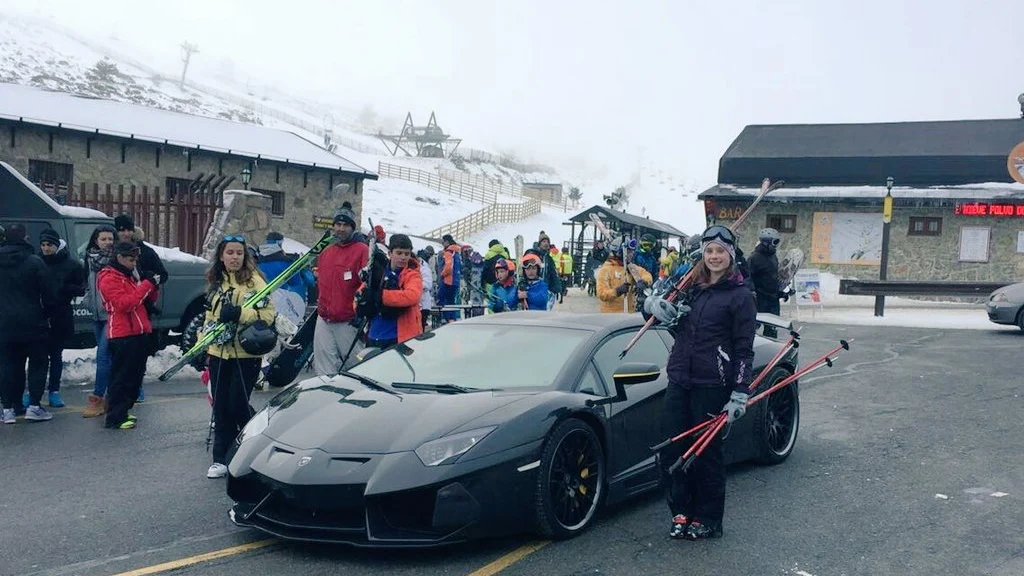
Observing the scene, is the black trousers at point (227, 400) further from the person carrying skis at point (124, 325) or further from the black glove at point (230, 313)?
the person carrying skis at point (124, 325)

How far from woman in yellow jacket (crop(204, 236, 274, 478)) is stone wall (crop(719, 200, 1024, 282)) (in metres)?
26.2

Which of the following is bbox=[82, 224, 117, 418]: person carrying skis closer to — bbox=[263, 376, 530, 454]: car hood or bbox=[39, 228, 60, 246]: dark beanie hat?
bbox=[39, 228, 60, 246]: dark beanie hat

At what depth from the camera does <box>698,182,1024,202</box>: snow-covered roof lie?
28.0m

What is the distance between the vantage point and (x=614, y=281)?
9867 millimetres

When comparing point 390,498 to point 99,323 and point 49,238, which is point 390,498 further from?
point 49,238

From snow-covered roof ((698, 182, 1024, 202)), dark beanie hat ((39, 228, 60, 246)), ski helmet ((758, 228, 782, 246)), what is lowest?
dark beanie hat ((39, 228, 60, 246))

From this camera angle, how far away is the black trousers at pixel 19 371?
7855mm

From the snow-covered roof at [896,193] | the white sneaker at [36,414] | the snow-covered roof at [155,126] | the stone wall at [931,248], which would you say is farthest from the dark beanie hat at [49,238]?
the stone wall at [931,248]

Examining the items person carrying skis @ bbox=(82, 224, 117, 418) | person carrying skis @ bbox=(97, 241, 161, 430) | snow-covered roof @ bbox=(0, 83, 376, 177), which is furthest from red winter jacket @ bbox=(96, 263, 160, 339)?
snow-covered roof @ bbox=(0, 83, 376, 177)

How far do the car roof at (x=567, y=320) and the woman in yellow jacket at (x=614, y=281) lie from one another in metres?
3.44

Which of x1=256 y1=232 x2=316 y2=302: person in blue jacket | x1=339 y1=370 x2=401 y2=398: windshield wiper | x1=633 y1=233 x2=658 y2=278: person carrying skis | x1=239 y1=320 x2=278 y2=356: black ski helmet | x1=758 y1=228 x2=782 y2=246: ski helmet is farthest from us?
x1=633 y1=233 x2=658 y2=278: person carrying skis

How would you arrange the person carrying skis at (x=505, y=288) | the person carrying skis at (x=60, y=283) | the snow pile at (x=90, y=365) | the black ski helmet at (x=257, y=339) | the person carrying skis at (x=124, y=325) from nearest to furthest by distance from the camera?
the black ski helmet at (x=257, y=339)
the person carrying skis at (x=124, y=325)
the person carrying skis at (x=60, y=283)
the snow pile at (x=90, y=365)
the person carrying skis at (x=505, y=288)

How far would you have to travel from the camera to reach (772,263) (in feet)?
33.8

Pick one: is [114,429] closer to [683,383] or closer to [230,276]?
[230,276]
